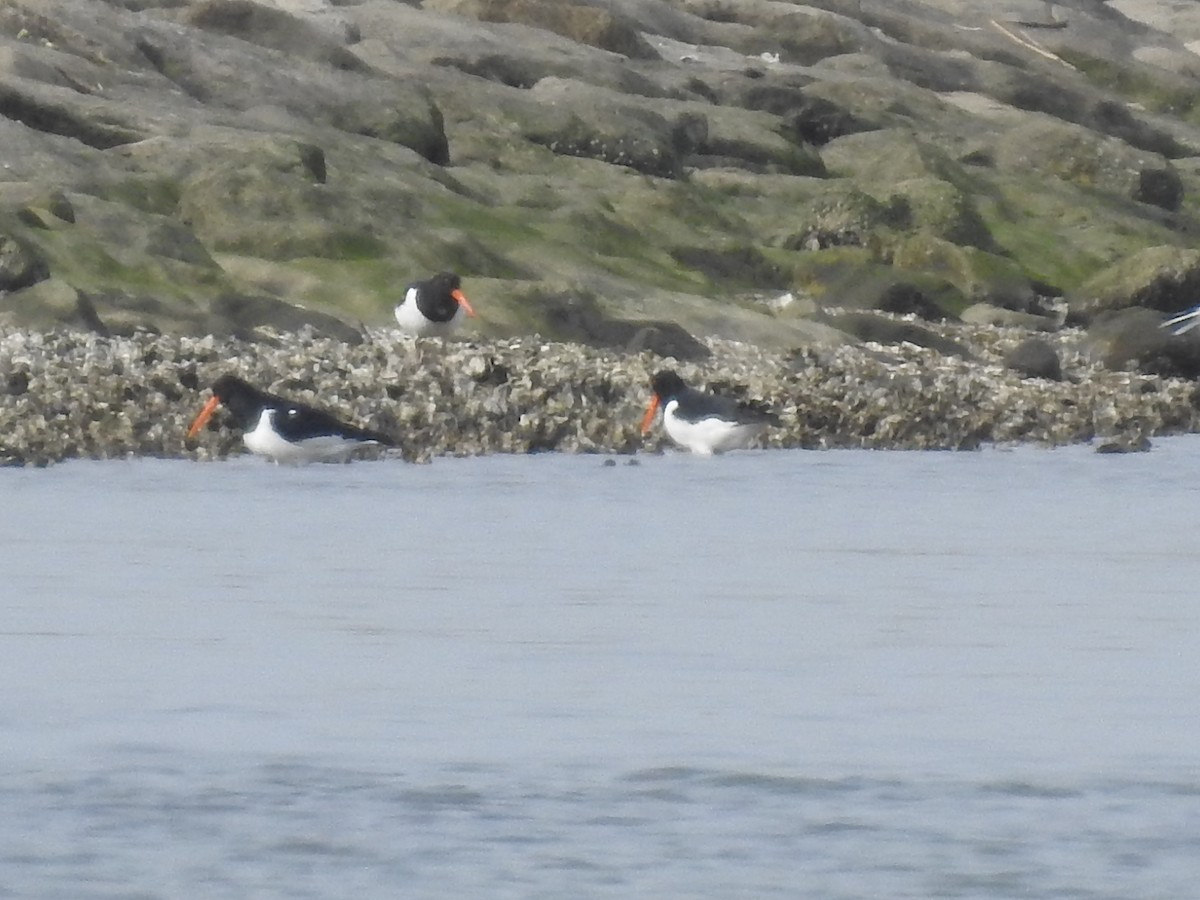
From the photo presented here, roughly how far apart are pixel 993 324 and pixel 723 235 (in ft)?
21.0

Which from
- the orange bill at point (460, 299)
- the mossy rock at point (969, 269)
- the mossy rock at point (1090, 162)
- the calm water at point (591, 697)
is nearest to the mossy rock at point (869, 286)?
the mossy rock at point (969, 269)

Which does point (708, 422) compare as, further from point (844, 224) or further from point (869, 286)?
point (844, 224)

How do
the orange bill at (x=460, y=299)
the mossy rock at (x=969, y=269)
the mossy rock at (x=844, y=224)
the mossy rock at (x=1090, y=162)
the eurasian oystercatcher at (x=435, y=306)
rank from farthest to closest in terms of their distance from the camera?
the mossy rock at (x=1090, y=162), the mossy rock at (x=844, y=224), the mossy rock at (x=969, y=269), the orange bill at (x=460, y=299), the eurasian oystercatcher at (x=435, y=306)

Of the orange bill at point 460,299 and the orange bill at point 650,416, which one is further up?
the orange bill at point 460,299

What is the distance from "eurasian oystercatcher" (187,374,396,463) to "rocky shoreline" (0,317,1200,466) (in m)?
0.58

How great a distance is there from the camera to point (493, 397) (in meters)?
29.1

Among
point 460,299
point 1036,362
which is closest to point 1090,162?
point 1036,362

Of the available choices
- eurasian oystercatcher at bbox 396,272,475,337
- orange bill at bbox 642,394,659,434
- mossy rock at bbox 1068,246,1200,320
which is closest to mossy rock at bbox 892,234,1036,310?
mossy rock at bbox 1068,246,1200,320

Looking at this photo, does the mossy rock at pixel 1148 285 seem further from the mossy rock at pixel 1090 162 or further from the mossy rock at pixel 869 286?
the mossy rock at pixel 1090 162

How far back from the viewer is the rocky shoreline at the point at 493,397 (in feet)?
89.3

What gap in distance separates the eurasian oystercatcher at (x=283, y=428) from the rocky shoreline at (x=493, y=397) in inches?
23.0

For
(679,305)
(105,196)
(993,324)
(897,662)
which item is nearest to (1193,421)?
(679,305)

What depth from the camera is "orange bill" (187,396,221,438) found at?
26516mm

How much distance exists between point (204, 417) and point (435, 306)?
6003 millimetres
